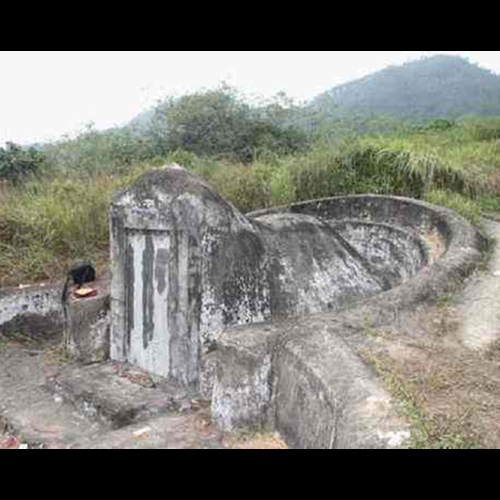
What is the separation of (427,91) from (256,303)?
1312 inches

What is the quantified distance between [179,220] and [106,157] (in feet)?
33.4

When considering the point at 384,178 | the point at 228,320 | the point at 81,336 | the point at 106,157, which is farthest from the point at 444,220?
the point at 106,157

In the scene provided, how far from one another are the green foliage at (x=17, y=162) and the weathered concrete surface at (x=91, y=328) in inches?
248

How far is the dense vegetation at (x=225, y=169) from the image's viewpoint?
26.1ft

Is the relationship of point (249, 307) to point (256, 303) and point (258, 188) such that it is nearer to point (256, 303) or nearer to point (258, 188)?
point (256, 303)

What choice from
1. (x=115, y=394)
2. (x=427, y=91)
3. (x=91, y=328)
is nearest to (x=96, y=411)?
(x=115, y=394)

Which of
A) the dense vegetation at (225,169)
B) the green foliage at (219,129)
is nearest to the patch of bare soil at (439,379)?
the dense vegetation at (225,169)

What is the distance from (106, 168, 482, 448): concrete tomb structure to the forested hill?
24754mm

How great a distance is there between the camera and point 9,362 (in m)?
6.41

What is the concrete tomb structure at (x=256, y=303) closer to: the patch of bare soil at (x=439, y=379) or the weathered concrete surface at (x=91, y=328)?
the patch of bare soil at (x=439, y=379)

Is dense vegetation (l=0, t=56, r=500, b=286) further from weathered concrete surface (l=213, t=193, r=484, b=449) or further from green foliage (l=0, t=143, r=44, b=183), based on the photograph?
weathered concrete surface (l=213, t=193, r=484, b=449)

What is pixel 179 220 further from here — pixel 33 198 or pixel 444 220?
pixel 33 198

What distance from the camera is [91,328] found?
6.08 m

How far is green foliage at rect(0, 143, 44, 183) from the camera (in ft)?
38.7
